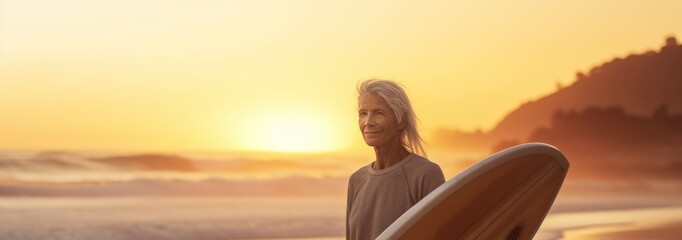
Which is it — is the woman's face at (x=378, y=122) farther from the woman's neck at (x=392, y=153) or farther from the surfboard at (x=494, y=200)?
the surfboard at (x=494, y=200)

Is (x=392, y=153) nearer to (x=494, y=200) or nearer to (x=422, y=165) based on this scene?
(x=422, y=165)

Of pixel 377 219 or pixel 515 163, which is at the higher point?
pixel 515 163

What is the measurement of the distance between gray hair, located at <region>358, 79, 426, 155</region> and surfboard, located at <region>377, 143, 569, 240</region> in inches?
5.5

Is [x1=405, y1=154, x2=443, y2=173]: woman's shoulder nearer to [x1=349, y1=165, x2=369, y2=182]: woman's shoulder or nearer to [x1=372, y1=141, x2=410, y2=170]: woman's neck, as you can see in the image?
[x1=372, y1=141, x2=410, y2=170]: woman's neck

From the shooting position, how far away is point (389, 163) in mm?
2576

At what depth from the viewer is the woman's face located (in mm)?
2543

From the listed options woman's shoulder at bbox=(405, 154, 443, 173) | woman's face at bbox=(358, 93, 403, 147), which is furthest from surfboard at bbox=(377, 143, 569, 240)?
woman's face at bbox=(358, 93, 403, 147)

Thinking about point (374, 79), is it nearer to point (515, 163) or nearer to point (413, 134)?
point (413, 134)

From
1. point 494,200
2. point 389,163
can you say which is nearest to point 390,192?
point 389,163

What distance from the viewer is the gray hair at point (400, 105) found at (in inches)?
99.7

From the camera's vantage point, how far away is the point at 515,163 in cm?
275

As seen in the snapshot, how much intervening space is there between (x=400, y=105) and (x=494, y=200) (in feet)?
1.39

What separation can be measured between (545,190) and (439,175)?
55 cm

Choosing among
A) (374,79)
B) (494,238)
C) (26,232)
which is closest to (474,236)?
(494,238)
